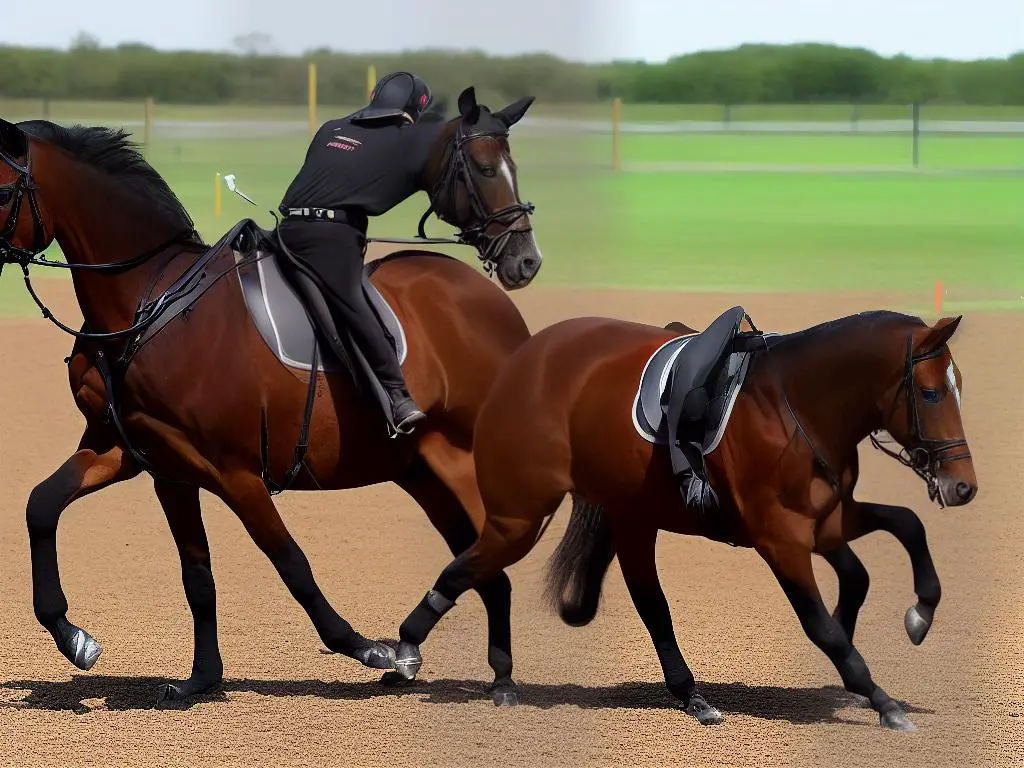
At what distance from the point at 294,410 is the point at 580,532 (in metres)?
1.22

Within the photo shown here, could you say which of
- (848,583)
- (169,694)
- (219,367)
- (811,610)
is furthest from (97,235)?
(848,583)

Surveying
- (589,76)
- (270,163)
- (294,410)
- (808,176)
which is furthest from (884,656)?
(808,176)

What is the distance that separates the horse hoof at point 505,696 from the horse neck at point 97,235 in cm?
197

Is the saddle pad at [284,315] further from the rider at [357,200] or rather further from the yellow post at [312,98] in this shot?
the yellow post at [312,98]

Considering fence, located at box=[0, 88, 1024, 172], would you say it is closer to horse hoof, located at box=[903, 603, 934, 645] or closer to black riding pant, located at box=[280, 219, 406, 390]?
black riding pant, located at box=[280, 219, 406, 390]

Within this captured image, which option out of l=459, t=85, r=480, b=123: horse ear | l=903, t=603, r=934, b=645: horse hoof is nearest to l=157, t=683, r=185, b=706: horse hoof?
l=459, t=85, r=480, b=123: horse ear

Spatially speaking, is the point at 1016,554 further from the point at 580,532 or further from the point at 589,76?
the point at 589,76

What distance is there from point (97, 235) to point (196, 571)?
53.8 inches

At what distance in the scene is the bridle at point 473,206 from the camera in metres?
6.64

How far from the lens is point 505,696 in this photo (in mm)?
6500

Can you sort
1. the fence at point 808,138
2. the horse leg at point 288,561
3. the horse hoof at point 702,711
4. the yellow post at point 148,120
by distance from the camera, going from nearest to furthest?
the horse hoof at point 702,711, the horse leg at point 288,561, the yellow post at point 148,120, the fence at point 808,138

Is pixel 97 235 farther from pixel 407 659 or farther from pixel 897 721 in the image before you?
pixel 897 721

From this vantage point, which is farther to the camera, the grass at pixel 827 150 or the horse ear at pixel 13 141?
the grass at pixel 827 150

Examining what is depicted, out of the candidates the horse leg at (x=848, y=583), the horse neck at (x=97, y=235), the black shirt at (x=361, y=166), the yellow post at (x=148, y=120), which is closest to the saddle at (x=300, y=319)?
the black shirt at (x=361, y=166)
